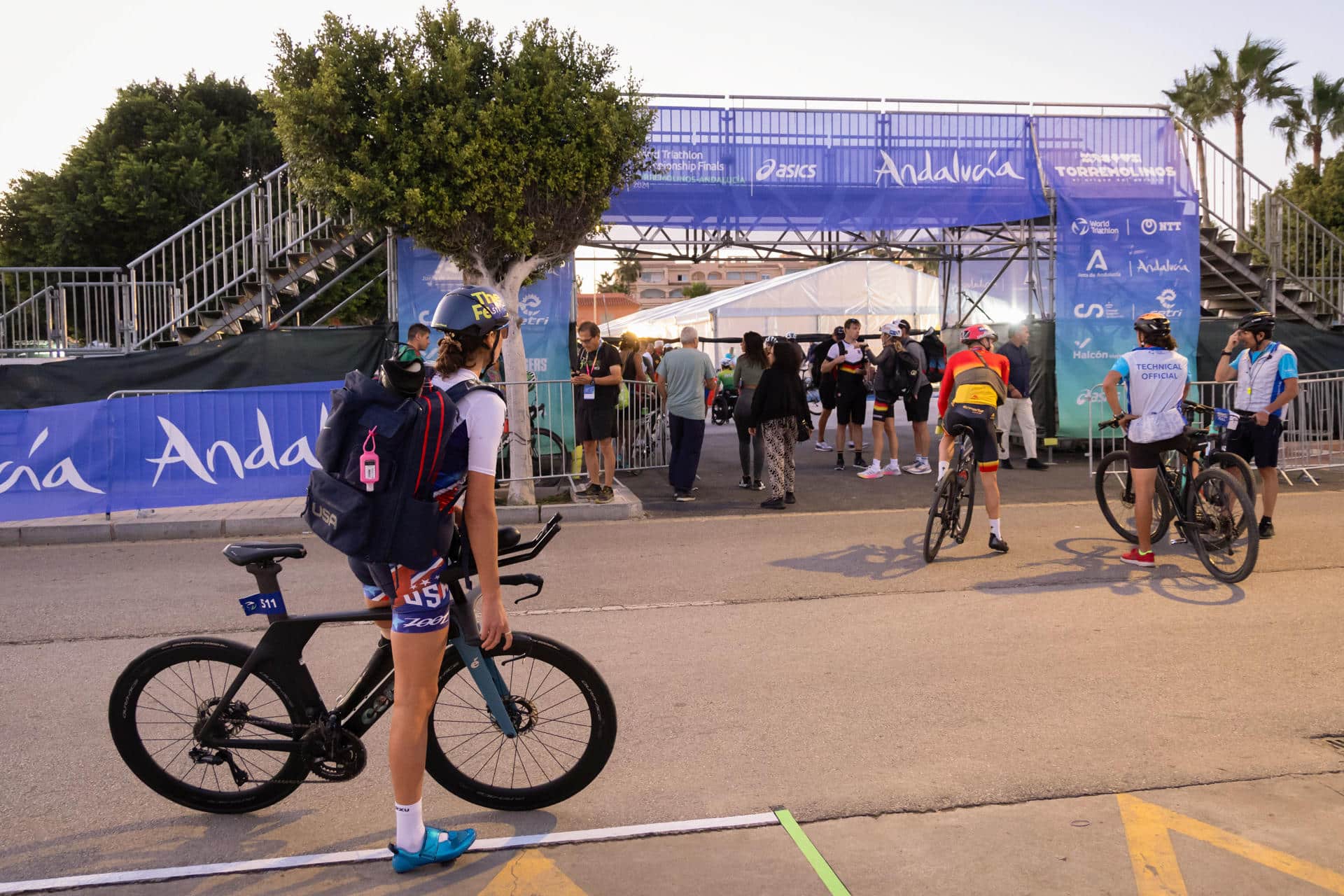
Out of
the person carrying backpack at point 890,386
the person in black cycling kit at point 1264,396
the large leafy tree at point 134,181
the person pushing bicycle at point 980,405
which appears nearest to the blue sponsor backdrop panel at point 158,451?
the person pushing bicycle at point 980,405

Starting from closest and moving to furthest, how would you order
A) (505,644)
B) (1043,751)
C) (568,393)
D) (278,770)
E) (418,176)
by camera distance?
1. (505,644)
2. (278,770)
3. (1043,751)
4. (418,176)
5. (568,393)

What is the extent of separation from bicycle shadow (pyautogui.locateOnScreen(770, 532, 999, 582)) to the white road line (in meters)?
4.27

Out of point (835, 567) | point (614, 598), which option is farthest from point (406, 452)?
point (835, 567)

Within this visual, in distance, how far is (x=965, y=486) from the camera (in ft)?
28.9

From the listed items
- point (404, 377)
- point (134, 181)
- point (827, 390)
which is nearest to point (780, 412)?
point (827, 390)

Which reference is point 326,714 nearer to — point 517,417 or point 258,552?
point 258,552

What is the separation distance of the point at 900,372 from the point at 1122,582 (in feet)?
22.4

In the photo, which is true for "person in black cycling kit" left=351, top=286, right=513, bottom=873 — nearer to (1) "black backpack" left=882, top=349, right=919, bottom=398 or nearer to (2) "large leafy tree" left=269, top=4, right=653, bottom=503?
(2) "large leafy tree" left=269, top=4, right=653, bottom=503

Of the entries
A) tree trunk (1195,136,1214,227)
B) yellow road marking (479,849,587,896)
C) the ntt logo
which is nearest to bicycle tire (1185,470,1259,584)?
yellow road marking (479,849,587,896)

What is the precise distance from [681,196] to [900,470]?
4.75 meters

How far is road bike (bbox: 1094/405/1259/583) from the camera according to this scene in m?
7.41

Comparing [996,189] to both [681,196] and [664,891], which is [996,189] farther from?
[664,891]

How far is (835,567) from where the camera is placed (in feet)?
27.5

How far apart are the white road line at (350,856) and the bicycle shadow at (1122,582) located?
4120mm
